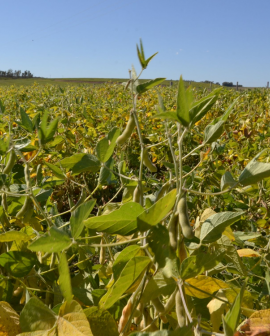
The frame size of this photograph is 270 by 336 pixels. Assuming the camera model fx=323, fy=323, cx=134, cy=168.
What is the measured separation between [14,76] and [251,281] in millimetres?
30224

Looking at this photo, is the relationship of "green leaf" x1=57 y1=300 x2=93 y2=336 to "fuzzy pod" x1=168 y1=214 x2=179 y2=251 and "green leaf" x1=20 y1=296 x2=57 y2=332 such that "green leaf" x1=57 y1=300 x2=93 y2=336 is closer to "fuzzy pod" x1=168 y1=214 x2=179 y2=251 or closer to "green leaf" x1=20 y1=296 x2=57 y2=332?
"green leaf" x1=20 y1=296 x2=57 y2=332

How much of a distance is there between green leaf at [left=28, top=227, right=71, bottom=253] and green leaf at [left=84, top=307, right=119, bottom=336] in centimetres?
13

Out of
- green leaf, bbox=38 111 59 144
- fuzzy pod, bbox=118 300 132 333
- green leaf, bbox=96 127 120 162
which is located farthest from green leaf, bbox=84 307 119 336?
green leaf, bbox=38 111 59 144

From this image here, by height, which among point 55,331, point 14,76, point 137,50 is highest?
point 14,76

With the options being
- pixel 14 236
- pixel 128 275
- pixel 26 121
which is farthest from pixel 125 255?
pixel 26 121

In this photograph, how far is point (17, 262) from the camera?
63 cm

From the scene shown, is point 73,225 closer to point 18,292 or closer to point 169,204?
point 169,204

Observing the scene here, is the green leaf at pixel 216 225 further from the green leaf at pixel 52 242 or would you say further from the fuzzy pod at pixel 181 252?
the green leaf at pixel 52 242

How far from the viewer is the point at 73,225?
0.45 metres


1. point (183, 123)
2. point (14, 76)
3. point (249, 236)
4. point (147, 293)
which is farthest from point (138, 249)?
point (14, 76)

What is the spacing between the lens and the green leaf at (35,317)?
18.1 inches

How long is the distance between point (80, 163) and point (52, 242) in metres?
0.17

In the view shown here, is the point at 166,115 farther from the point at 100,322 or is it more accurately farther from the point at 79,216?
the point at 100,322

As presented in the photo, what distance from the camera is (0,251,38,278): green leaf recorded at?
620 mm
